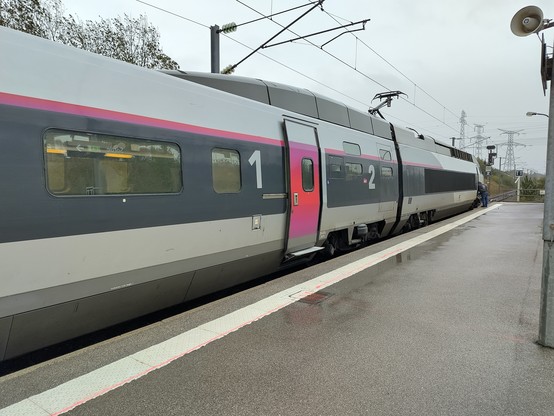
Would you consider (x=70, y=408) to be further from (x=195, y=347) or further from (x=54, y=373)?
(x=195, y=347)

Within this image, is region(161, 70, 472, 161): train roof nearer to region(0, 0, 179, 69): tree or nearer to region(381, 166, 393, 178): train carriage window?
region(381, 166, 393, 178): train carriage window

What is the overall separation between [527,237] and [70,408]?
11.9 m

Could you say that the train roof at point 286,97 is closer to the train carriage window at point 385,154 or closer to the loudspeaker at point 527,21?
the train carriage window at point 385,154

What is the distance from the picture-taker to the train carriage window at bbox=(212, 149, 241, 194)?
482 centimetres

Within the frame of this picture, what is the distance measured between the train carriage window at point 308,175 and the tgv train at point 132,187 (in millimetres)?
44

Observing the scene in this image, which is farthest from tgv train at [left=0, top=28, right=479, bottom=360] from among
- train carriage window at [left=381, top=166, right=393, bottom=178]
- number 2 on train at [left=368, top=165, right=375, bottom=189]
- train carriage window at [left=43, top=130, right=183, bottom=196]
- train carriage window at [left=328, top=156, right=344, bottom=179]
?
train carriage window at [left=381, top=166, right=393, bottom=178]

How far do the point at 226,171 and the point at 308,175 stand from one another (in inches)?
84.4

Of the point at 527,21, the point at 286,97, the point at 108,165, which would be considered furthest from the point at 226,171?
the point at 527,21

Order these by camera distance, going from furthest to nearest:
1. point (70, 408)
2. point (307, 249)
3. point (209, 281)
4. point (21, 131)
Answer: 1. point (307, 249)
2. point (209, 281)
3. point (21, 131)
4. point (70, 408)

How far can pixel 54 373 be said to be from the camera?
3.21 m

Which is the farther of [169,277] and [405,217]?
[405,217]

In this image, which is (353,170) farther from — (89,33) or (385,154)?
(89,33)

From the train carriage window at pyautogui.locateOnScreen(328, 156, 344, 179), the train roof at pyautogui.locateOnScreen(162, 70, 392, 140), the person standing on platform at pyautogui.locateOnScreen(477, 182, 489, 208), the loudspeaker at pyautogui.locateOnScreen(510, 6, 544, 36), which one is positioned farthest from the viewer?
the person standing on platform at pyautogui.locateOnScreen(477, 182, 489, 208)

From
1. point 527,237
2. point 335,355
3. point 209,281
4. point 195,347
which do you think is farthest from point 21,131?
point 527,237
